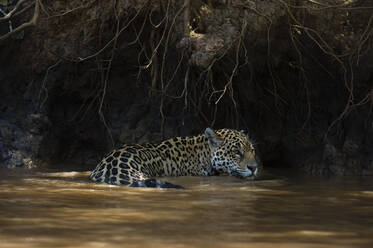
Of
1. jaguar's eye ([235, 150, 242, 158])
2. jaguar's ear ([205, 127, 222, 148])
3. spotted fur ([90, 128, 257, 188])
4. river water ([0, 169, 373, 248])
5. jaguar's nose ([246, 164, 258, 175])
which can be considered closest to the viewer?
river water ([0, 169, 373, 248])

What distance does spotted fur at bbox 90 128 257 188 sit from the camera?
21.3 feet

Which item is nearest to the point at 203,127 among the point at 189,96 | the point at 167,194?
the point at 189,96

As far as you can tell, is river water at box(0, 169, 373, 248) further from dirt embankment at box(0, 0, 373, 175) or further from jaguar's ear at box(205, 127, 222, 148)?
dirt embankment at box(0, 0, 373, 175)

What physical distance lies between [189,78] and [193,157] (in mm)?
1299

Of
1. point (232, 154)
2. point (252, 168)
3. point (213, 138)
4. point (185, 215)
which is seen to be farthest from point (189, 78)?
point (185, 215)

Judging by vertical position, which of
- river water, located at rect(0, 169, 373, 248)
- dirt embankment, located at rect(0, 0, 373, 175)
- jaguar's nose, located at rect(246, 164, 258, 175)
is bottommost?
river water, located at rect(0, 169, 373, 248)

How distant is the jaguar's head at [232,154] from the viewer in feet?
22.3

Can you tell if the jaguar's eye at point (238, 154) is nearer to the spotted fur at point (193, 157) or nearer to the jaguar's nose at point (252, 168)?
the spotted fur at point (193, 157)

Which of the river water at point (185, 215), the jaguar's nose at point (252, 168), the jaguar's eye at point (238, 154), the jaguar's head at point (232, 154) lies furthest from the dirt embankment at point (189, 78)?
the river water at point (185, 215)

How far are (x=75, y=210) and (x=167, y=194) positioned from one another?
1.20 meters

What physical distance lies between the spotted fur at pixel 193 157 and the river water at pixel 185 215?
32.4 inches

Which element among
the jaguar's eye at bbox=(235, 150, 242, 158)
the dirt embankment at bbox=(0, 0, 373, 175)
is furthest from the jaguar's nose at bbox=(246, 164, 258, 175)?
the dirt embankment at bbox=(0, 0, 373, 175)

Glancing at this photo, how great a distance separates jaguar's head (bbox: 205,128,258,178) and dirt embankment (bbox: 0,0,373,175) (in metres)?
0.42

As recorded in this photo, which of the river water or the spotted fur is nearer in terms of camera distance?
the river water
